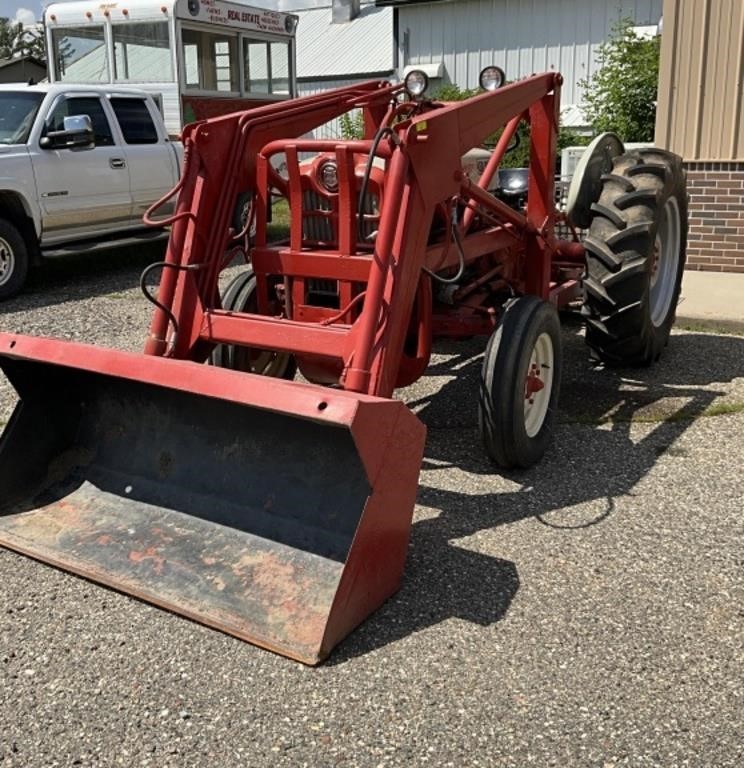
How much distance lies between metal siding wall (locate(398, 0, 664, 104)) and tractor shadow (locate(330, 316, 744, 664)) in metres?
17.3

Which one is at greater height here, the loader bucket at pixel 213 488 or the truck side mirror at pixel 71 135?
the truck side mirror at pixel 71 135

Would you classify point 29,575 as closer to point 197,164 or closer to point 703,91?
point 197,164

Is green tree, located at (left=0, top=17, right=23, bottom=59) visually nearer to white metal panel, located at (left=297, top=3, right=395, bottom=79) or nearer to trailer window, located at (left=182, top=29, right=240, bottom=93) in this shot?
white metal panel, located at (left=297, top=3, right=395, bottom=79)

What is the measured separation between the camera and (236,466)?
12.9ft

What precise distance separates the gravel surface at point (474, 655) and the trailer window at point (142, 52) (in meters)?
9.70

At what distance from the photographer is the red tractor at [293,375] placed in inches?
136

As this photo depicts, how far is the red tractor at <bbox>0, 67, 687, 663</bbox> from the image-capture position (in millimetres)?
3455

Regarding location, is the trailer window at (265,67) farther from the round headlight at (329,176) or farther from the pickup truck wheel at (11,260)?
the round headlight at (329,176)

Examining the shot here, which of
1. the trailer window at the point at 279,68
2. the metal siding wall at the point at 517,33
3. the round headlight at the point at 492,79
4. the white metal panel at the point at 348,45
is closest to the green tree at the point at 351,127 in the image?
the trailer window at the point at 279,68

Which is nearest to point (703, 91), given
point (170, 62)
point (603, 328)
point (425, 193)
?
point (603, 328)

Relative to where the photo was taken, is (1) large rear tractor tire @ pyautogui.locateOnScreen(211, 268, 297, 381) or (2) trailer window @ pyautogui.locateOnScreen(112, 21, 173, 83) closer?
(1) large rear tractor tire @ pyautogui.locateOnScreen(211, 268, 297, 381)

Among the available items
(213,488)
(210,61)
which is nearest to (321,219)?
(213,488)

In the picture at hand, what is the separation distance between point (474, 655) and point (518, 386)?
1510 millimetres

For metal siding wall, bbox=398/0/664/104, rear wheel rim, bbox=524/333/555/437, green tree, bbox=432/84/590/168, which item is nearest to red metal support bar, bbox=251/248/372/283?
rear wheel rim, bbox=524/333/555/437
